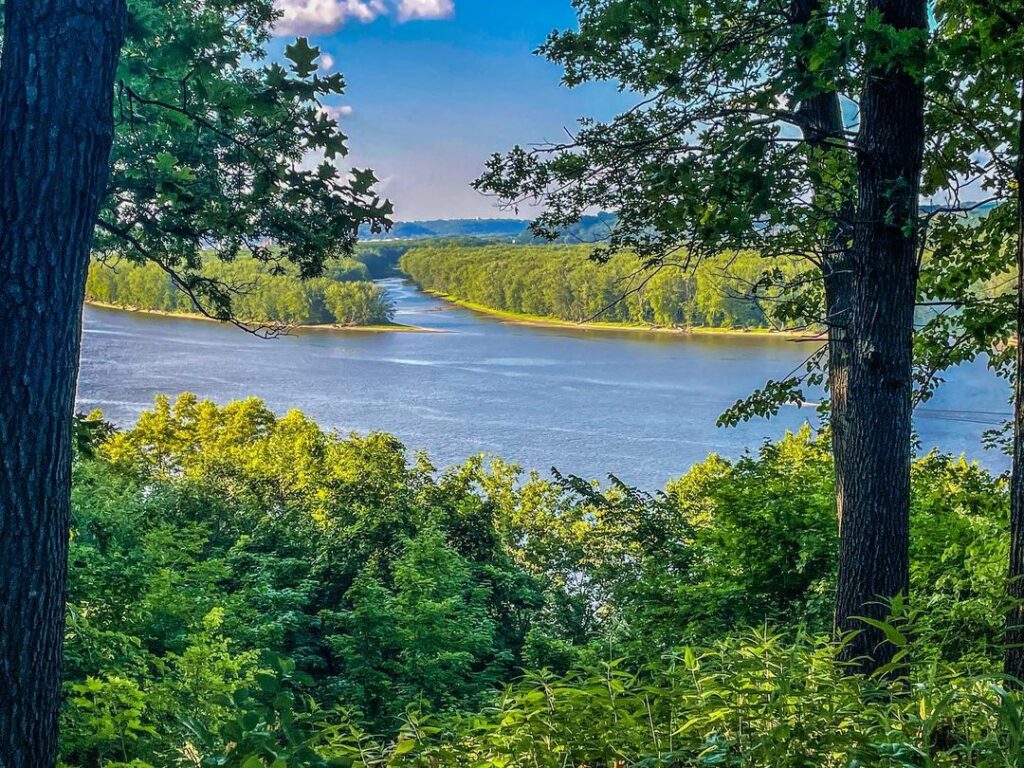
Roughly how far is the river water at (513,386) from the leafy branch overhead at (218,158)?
15056mm

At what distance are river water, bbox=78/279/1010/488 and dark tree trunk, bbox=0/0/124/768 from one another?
16.6 m

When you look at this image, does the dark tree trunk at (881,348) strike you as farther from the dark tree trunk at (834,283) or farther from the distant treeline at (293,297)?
the distant treeline at (293,297)

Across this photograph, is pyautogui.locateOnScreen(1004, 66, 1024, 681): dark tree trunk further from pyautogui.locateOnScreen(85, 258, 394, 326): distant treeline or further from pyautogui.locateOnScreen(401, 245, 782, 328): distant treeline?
pyautogui.locateOnScreen(85, 258, 394, 326): distant treeline

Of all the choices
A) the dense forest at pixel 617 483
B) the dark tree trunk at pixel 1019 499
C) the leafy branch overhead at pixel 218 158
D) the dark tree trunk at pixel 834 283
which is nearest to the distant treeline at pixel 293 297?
the dense forest at pixel 617 483

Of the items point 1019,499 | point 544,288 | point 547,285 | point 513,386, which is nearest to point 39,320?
point 1019,499

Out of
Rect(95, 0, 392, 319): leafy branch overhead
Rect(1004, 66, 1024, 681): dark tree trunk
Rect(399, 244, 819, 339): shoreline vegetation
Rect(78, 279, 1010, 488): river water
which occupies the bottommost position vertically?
Rect(78, 279, 1010, 488): river water

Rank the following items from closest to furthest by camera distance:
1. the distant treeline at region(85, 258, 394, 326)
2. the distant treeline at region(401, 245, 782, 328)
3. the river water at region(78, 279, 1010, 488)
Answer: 1. the river water at region(78, 279, 1010, 488)
2. the distant treeline at region(401, 245, 782, 328)
3. the distant treeline at region(85, 258, 394, 326)

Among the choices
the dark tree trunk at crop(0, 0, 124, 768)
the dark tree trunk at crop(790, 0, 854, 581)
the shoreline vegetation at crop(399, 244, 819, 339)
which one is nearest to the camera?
the dark tree trunk at crop(0, 0, 124, 768)

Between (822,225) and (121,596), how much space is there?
5.08 metres

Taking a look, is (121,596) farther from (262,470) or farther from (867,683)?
(262,470)

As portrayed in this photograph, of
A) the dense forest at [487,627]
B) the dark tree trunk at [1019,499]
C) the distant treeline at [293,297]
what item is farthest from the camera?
the distant treeline at [293,297]

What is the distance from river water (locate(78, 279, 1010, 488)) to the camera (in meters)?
23.5

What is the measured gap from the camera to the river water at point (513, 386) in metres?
23.5

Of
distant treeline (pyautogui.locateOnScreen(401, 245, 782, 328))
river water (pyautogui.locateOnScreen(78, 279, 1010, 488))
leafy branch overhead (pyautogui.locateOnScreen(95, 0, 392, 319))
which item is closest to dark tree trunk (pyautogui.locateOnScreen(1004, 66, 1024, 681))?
leafy branch overhead (pyautogui.locateOnScreen(95, 0, 392, 319))
